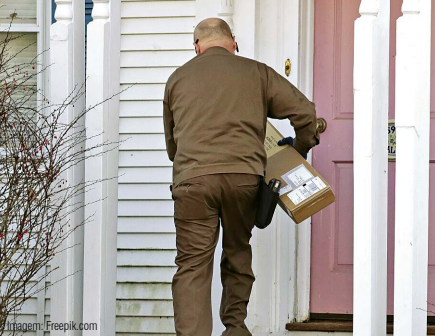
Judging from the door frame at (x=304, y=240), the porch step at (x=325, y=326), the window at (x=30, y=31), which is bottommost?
the porch step at (x=325, y=326)

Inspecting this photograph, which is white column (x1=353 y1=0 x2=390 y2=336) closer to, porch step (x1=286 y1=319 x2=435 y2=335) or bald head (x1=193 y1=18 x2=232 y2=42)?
bald head (x1=193 y1=18 x2=232 y2=42)

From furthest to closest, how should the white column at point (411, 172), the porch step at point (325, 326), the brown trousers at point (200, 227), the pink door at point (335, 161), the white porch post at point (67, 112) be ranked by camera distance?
the pink door at point (335, 161) < the porch step at point (325, 326) < the white porch post at point (67, 112) < the brown trousers at point (200, 227) < the white column at point (411, 172)

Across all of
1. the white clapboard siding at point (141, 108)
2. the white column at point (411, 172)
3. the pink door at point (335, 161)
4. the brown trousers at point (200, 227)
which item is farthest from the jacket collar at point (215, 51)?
the white clapboard siding at point (141, 108)

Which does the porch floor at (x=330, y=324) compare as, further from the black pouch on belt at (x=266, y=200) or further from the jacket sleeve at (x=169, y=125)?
the jacket sleeve at (x=169, y=125)

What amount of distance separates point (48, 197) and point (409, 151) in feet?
6.35

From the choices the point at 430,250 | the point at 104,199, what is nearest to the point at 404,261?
the point at 430,250

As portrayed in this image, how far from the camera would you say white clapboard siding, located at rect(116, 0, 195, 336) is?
19.2ft

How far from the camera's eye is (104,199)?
490 centimetres

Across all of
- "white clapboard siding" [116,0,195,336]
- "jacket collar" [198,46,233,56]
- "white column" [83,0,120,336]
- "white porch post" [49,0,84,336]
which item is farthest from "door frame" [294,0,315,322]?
"white porch post" [49,0,84,336]

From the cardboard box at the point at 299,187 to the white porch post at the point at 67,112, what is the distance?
1.19 meters

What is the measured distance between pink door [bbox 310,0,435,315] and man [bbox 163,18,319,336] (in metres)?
0.99

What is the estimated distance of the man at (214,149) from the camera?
4.38m

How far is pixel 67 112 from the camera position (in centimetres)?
489

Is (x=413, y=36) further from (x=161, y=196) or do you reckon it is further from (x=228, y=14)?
(x=161, y=196)
